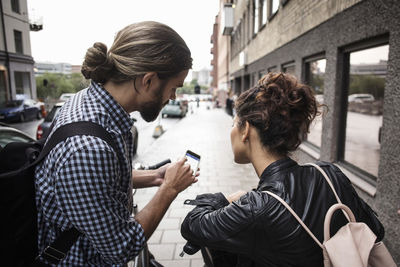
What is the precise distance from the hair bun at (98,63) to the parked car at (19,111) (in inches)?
789

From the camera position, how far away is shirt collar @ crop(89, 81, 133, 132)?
4.72 ft

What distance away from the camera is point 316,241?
120 centimetres

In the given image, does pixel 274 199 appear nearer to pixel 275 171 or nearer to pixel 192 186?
pixel 275 171

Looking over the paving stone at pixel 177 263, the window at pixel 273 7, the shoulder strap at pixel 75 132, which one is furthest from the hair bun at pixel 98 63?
the window at pixel 273 7

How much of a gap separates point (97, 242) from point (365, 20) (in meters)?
4.28

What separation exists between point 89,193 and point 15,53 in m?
33.4

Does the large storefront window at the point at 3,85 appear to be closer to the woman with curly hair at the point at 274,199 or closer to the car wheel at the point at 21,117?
the car wheel at the point at 21,117

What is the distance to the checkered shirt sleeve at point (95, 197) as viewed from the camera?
1171 millimetres

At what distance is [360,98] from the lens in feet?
16.3

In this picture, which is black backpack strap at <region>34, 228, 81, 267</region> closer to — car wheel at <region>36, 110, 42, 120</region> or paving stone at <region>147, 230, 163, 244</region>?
paving stone at <region>147, 230, 163, 244</region>

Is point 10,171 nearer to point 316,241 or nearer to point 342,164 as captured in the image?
point 316,241

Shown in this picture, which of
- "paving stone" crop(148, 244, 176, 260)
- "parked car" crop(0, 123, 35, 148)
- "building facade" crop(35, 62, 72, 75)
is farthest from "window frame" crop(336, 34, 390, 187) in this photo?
"building facade" crop(35, 62, 72, 75)

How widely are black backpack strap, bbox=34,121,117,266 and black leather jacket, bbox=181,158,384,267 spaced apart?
0.54 m

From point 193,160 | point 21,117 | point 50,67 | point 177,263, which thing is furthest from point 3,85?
point 50,67
